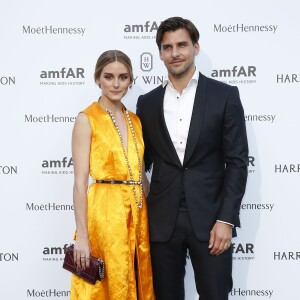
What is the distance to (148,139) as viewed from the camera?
7.74 feet

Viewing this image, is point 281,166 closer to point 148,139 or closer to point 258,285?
point 258,285

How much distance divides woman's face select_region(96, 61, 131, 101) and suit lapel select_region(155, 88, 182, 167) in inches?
8.4

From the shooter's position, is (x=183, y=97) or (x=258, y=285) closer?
(x=183, y=97)

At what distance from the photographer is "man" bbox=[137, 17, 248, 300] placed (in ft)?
7.08

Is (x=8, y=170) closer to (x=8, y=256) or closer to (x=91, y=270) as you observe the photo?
(x=8, y=256)

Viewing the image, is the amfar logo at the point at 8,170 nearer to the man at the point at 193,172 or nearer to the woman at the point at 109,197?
the woman at the point at 109,197

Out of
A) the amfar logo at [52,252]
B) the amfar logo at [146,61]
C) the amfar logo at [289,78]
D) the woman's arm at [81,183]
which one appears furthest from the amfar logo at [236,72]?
the amfar logo at [52,252]

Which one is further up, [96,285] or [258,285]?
[96,285]

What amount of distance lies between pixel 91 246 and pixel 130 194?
329 millimetres

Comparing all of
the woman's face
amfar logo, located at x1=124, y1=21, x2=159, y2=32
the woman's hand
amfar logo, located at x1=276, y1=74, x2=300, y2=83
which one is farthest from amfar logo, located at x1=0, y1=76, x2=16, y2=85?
amfar logo, located at x1=276, y1=74, x2=300, y2=83

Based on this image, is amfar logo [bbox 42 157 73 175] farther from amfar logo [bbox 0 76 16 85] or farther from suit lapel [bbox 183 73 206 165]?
suit lapel [bbox 183 73 206 165]

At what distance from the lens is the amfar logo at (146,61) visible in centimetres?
292

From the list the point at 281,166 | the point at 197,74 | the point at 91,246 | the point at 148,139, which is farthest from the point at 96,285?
the point at 281,166

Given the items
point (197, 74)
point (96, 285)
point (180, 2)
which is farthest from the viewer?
point (180, 2)
